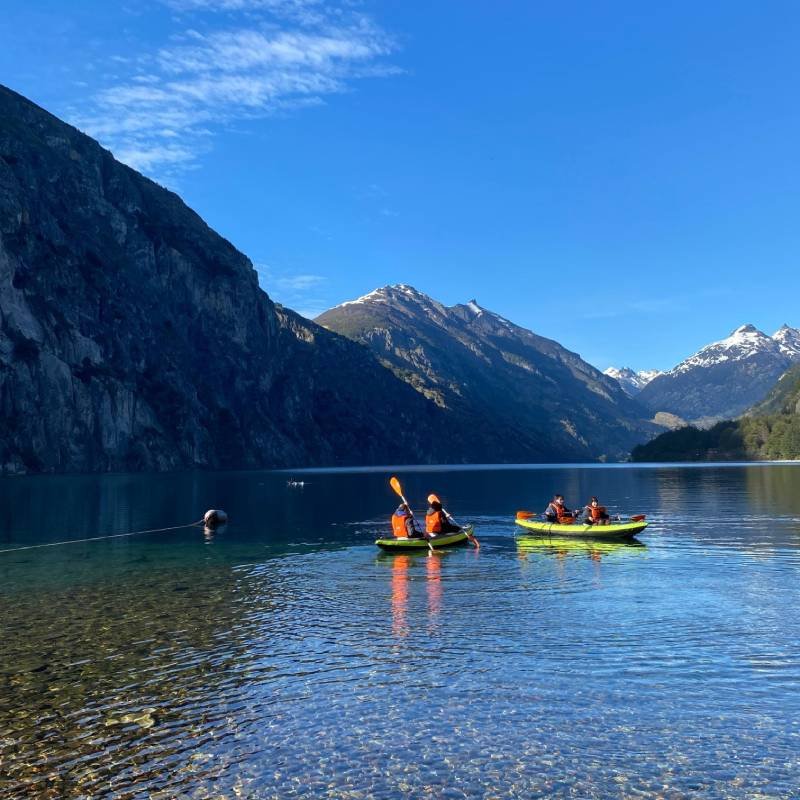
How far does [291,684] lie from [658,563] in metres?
28.2

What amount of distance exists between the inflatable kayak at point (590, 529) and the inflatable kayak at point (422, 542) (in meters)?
7.42

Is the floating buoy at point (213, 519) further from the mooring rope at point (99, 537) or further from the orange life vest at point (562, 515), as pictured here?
the orange life vest at point (562, 515)

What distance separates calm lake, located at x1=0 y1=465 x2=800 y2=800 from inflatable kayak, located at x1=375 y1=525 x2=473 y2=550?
3.22 m

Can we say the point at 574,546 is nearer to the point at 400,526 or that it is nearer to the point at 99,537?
the point at 400,526

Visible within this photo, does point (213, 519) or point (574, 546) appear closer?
point (574, 546)

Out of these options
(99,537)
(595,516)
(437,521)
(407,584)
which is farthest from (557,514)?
(99,537)

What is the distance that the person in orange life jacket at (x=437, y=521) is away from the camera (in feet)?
167

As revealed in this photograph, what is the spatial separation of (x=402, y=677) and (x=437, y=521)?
99.7 feet

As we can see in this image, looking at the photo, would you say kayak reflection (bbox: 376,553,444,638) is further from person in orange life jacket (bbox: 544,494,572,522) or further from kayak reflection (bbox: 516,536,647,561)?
person in orange life jacket (bbox: 544,494,572,522)

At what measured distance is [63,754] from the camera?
1548 cm

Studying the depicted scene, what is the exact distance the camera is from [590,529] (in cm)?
5494

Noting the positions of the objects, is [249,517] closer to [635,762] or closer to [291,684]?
[291,684]

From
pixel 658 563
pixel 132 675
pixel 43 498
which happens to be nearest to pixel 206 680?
pixel 132 675

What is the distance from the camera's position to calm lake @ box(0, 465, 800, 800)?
14523 millimetres
